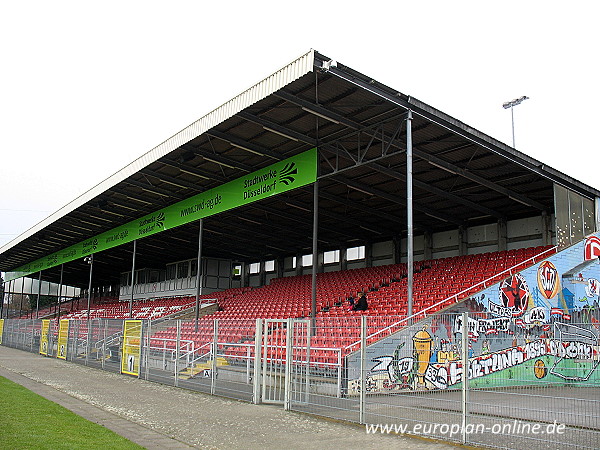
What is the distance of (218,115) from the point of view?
52.0 feet

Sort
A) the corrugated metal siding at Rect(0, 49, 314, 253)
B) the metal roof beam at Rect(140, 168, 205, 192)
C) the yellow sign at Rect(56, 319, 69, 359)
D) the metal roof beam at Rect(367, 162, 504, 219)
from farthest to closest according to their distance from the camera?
the yellow sign at Rect(56, 319, 69, 359), the metal roof beam at Rect(140, 168, 205, 192), the metal roof beam at Rect(367, 162, 504, 219), the corrugated metal siding at Rect(0, 49, 314, 253)

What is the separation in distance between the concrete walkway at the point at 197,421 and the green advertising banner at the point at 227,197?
21.2ft

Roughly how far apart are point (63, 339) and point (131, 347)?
28.9 ft

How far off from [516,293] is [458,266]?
5.42 m

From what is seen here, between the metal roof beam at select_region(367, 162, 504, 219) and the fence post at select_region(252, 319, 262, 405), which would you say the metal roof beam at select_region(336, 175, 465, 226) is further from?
the fence post at select_region(252, 319, 262, 405)

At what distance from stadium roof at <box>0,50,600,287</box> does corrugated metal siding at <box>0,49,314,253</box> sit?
0.04 metres

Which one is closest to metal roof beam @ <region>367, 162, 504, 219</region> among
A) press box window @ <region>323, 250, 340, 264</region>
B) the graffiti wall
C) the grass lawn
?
the graffiti wall

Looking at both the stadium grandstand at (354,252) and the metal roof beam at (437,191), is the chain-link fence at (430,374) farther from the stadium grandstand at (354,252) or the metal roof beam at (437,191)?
the metal roof beam at (437,191)

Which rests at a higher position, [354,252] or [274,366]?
[354,252]

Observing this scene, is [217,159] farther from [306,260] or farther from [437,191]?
[306,260]

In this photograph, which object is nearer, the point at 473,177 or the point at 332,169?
the point at 473,177

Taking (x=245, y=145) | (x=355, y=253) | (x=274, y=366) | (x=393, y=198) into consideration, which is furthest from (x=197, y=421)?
(x=355, y=253)

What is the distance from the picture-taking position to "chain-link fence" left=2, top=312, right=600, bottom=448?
6.56 metres

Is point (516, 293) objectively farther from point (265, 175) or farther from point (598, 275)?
point (265, 175)
